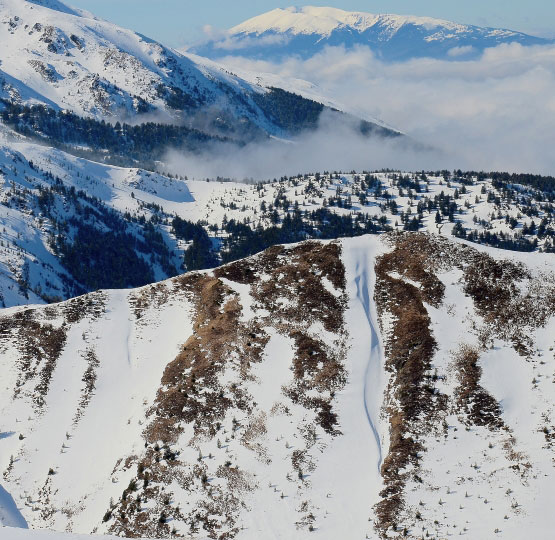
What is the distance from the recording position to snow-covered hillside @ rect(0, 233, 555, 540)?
46156mm

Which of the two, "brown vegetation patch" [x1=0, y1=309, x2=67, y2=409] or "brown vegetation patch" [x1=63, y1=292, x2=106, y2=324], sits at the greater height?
"brown vegetation patch" [x1=63, y1=292, x2=106, y2=324]

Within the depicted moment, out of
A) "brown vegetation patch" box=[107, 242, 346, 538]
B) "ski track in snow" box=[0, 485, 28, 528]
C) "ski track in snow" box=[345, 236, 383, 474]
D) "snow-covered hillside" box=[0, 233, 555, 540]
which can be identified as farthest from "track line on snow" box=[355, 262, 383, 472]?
"ski track in snow" box=[0, 485, 28, 528]

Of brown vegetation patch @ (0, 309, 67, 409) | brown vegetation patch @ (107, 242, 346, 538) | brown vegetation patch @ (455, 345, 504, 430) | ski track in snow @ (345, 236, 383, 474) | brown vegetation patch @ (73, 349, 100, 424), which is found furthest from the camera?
brown vegetation patch @ (0, 309, 67, 409)

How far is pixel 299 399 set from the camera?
5875 centimetres

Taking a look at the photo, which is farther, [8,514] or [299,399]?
[299,399]

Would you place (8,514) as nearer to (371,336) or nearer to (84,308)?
(371,336)

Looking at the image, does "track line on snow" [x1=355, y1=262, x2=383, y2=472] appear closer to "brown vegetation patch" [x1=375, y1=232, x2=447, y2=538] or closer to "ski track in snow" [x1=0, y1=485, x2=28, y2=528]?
"brown vegetation patch" [x1=375, y1=232, x2=447, y2=538]

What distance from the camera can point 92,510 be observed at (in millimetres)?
49625

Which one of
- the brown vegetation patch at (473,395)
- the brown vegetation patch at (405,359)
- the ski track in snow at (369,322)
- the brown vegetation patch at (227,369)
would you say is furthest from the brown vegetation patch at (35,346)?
the brown vegetation patch at (473,395)

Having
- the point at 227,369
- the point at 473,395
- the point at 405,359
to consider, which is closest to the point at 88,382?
the point at 227,369

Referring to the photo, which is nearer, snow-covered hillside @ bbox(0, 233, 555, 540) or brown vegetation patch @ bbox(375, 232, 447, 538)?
snow-covered hillside @ bbox(0, 233, 555, 540)

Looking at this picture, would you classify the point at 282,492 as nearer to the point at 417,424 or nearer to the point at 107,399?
the point at 417,424

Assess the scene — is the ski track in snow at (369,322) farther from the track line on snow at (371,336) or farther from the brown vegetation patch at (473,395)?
the brown vegetation patch at (473,395)

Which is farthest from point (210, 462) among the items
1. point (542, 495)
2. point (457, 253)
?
point (457, 253)
